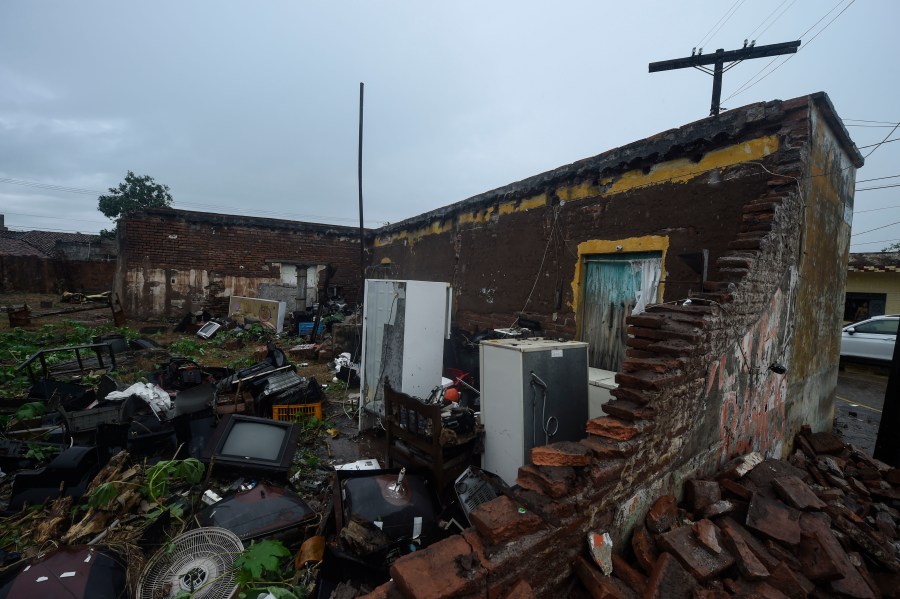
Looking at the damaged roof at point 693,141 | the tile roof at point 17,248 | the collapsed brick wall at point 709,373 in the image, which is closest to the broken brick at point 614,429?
the collapsed brick wall at point 709,373

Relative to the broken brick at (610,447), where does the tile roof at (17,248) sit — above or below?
above

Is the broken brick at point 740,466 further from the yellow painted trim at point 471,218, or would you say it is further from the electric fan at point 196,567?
the yellow painted trim at point 471,218

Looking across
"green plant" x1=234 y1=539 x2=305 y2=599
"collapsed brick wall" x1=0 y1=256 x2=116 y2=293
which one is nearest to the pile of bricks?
"green plant" x1=234 y1=539 x2=305 y2=599

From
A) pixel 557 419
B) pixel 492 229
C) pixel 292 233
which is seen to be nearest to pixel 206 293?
pixel 292 233

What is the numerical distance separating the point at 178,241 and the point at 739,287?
14810 mm

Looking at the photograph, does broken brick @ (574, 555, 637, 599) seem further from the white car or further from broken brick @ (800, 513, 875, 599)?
the white car

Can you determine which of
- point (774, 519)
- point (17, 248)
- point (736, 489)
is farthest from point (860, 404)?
point (17, 248)

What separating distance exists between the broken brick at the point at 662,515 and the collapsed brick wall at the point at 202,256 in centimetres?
1353

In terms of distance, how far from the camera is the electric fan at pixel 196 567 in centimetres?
231

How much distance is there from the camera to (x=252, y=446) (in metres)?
3.78

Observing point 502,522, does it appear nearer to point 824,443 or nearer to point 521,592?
point 521,592

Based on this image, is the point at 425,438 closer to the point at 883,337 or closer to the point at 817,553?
the point at 817,553

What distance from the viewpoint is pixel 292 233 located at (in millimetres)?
13898

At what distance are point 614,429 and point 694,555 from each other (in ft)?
2.50
